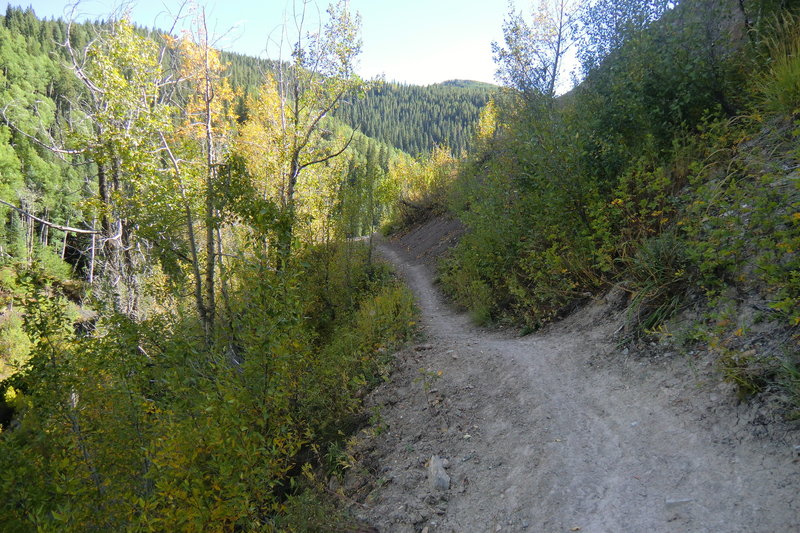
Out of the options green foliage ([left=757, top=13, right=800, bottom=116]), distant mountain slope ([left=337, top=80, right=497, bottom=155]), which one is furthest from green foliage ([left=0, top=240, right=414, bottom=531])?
distant mountain slope ([left=337, top=80, right=497, bottom=155])

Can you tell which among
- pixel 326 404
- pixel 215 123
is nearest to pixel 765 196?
pixel 326 404

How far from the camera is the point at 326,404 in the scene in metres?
6.53

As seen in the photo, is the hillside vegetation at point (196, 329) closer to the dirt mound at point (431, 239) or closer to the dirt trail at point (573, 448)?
the dirt trail at point (573, 448)

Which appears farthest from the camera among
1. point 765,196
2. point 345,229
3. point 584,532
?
point 345,229

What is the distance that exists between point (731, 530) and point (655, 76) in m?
6.52

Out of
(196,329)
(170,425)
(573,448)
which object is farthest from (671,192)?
(196,329)

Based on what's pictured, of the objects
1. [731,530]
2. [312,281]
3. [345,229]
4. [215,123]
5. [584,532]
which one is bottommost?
[584,532]

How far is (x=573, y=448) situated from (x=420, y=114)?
169m

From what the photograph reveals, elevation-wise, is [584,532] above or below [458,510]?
above

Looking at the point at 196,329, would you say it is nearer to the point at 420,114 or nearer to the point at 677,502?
the point at 677,502

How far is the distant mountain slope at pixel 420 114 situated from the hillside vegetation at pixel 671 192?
407 ft

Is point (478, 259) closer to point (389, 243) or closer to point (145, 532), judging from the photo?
point (145, 532)

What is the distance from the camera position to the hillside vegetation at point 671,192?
10.7 ft

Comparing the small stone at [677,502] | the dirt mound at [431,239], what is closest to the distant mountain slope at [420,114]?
the dirt mound at [431,239]
